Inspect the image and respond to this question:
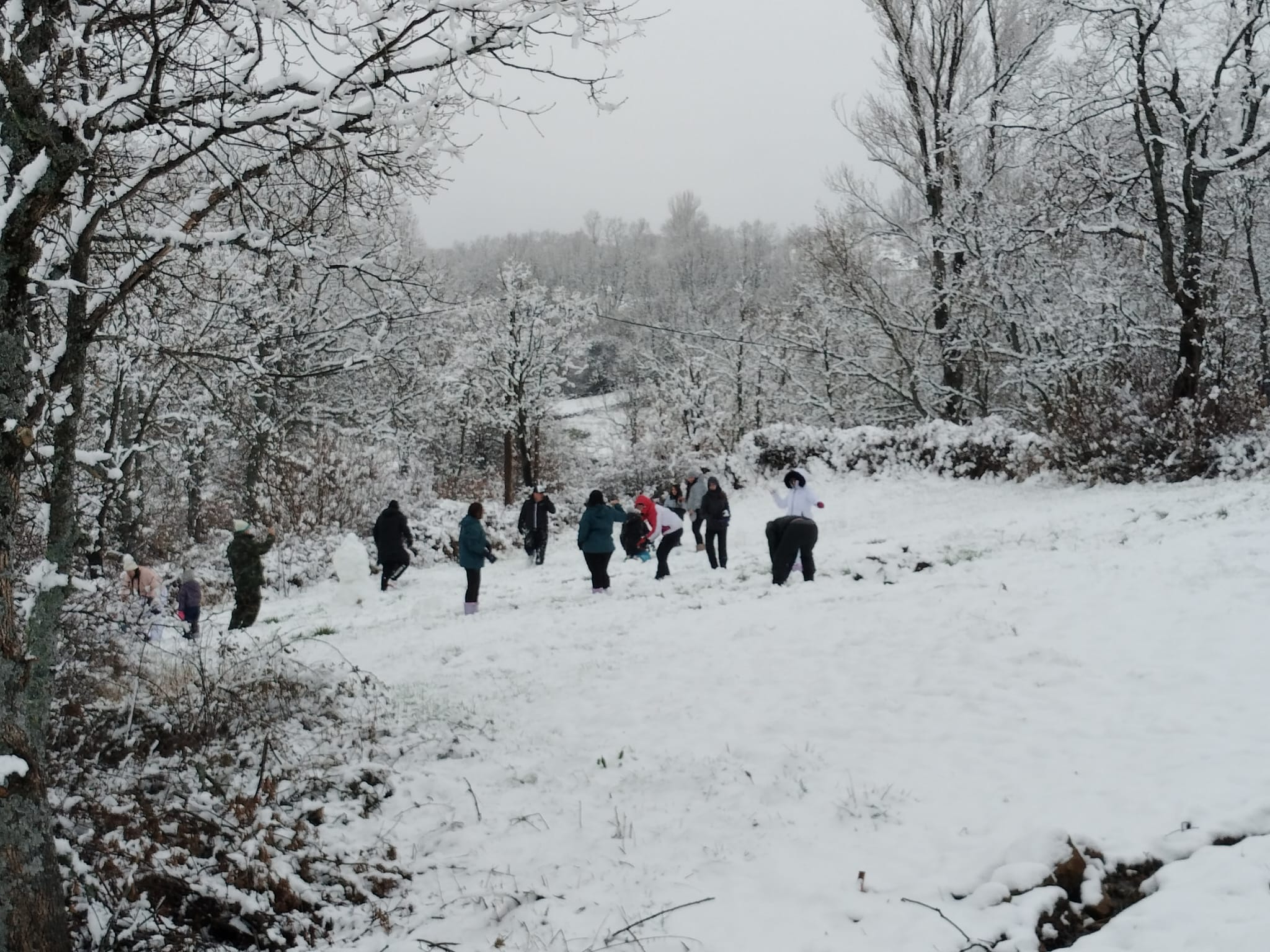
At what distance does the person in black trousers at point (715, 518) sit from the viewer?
12727 mm

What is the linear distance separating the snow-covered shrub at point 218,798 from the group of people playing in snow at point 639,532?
464cm

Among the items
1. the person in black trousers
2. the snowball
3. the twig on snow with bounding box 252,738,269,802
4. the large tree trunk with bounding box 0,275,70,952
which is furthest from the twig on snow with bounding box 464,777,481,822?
the snowball

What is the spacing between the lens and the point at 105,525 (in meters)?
16.2

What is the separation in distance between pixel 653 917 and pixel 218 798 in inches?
121

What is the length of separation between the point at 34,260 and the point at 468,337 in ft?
89.5

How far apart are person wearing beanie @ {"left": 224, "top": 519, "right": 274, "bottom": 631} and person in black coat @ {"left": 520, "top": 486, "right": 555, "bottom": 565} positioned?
4999 millimetres

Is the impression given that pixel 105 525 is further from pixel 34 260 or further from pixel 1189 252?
pixel 1189 252

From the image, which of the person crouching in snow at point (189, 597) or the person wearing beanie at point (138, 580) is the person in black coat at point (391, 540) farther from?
the person wearing beanie at point (138, 580)

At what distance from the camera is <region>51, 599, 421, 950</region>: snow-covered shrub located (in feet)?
14.0

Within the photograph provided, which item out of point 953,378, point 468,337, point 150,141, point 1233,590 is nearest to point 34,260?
point 150,141

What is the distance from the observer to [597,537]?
11766 mm

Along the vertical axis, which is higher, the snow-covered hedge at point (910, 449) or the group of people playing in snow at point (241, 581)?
→ the snow-covered hedge at point (910, 449)

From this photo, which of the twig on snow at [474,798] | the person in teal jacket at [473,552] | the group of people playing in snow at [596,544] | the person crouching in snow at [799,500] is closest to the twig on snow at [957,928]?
the twig on snow at [474,798]

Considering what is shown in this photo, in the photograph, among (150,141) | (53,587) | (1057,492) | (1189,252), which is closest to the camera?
(53,587)
